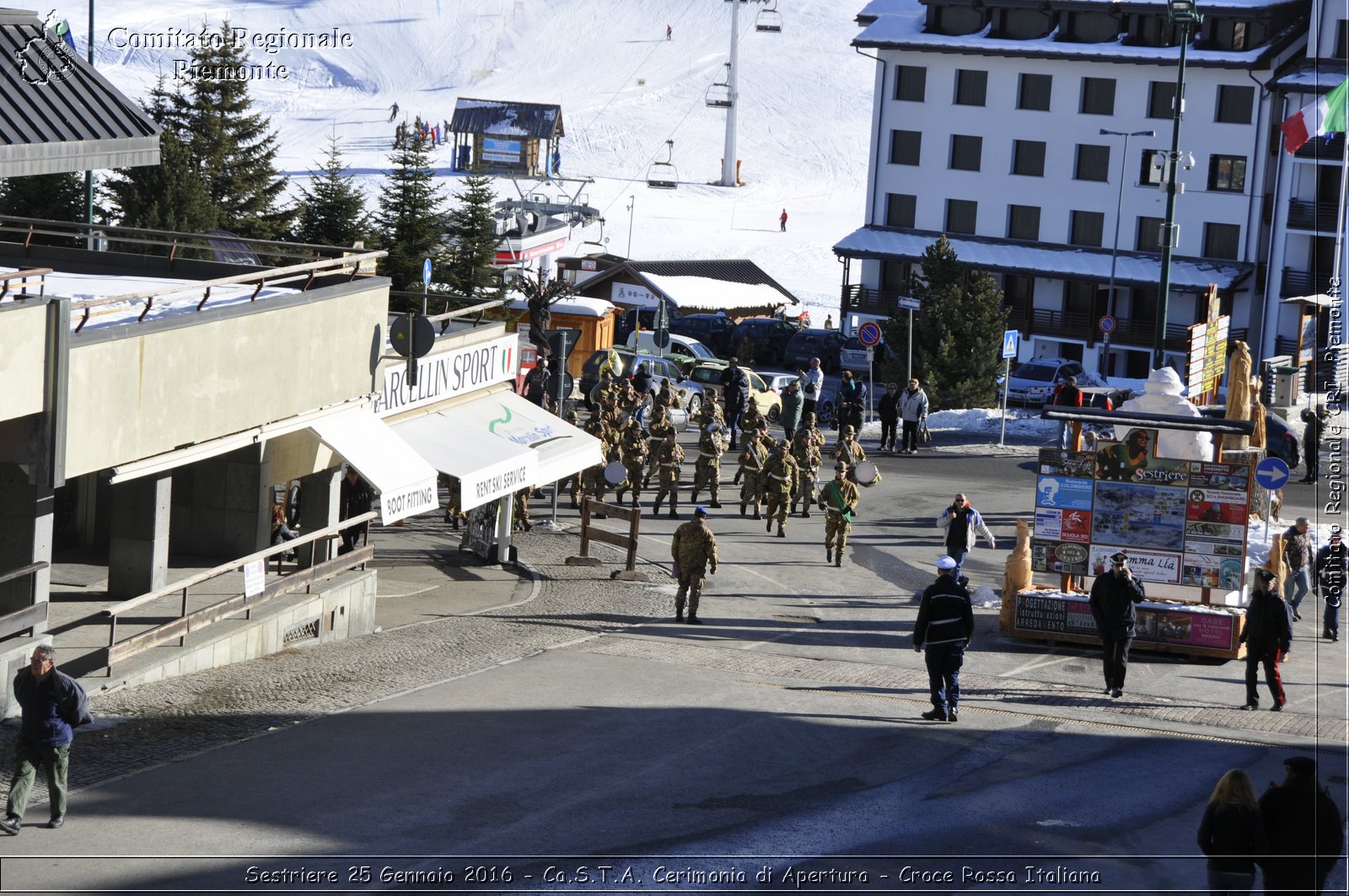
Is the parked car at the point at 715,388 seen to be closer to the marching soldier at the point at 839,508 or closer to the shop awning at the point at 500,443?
the marching soldier at the point at 839,508

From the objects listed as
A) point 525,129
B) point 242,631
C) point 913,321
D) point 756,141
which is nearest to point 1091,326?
point 913,321

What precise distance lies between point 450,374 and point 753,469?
7261 millimetres

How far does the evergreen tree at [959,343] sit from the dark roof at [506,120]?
64.4 meters

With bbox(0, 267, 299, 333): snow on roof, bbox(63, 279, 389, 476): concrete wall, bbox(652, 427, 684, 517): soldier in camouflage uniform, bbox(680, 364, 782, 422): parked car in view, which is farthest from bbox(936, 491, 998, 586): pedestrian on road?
bbox(680, 364, 782, 422): parked car

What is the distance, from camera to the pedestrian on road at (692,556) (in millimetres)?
19406

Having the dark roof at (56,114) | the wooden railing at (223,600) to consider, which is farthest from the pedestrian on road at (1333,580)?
the dark roof at (56,114)

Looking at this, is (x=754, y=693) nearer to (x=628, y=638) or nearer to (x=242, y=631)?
(x=628, y=638)

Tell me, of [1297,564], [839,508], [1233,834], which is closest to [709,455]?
[839,508]

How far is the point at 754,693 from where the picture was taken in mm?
15977

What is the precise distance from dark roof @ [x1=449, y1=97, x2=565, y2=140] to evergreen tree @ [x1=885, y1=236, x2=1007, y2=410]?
64.4 meters

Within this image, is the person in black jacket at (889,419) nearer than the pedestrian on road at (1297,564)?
No

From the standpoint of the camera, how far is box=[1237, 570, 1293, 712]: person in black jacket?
53.5 ft

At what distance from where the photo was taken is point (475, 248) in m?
44.0

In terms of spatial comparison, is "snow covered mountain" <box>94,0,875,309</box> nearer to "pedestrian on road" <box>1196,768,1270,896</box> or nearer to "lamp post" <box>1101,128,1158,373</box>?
"lamp post" <box>1101,128,1158,373</box>
